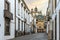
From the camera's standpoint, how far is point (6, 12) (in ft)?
59.2

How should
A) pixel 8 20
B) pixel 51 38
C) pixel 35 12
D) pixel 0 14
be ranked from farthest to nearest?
pixel 35 12 → pixel 8 20 → pixel 0 14 → pixel 51 38

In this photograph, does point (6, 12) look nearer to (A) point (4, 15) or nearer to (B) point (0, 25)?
(A) point (4, 15)

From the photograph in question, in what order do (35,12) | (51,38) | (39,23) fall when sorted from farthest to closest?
1. (35,12)
2. (39,23)
3. (51,38)

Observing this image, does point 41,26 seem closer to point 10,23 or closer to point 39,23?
point 39,23

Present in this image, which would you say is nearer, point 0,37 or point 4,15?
point 0,37

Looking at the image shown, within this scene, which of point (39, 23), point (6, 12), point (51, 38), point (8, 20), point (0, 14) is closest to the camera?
point (51, 38)

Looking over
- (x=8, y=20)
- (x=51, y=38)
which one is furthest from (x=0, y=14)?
(x=51, y=38)

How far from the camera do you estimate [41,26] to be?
8469 cm

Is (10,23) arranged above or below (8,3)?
below

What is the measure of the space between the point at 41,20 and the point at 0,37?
68.1 metres

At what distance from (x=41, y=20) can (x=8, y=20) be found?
6381 cm

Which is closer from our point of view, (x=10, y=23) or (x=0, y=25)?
(x=0, y=25)

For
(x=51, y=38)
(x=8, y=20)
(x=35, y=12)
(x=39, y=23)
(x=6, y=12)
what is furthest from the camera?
(x=35, y=12)

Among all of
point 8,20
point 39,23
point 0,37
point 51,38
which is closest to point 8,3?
point 8,20
